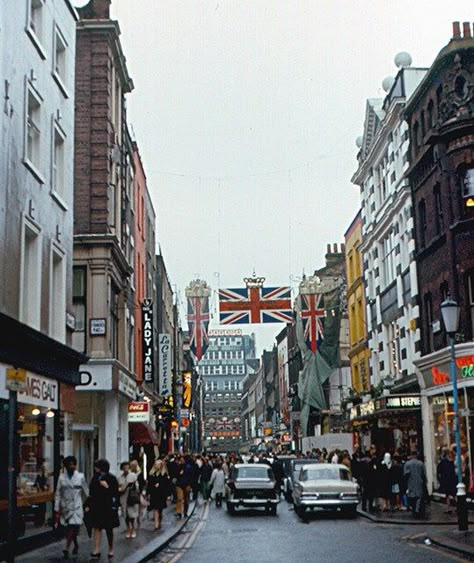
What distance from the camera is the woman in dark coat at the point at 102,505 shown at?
17875 mm

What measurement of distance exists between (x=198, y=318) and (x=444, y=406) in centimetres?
1063

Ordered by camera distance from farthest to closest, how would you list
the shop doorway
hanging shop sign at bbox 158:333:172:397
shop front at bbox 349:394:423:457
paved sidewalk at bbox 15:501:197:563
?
1. hanging shop sign at bbox 158:333:172:397
2. shop front at bbox 349:394:423:457
3. the shop doorway
4. paved sidewalk at bbox 15:501:197:563

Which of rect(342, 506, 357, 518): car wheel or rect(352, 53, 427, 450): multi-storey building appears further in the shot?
rect(352, 53, 427, 450): multi-storey building

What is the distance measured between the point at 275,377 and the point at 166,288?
5774 centimetres

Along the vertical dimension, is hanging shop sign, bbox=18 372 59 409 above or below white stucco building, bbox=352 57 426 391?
below

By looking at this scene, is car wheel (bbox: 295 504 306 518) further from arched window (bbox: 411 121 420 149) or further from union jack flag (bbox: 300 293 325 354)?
arched window (bbox: 411 121 420 149)

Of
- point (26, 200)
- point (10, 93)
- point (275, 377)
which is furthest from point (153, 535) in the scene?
point (275, 377)

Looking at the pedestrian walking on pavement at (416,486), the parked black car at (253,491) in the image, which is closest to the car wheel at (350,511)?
the pedestrian walking on pavement at (416,486)

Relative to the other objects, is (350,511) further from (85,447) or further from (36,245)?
(36,245)

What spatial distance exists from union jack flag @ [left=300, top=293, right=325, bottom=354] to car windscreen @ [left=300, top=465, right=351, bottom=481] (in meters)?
12.1

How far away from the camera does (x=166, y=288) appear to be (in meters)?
70.1

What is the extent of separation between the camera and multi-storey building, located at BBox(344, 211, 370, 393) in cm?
4822

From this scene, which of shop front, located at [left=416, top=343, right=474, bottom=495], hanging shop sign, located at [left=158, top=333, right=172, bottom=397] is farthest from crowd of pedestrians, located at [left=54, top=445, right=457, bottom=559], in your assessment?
hanging shop sign, located at [left=158, top=333, right=172, bottom=397]

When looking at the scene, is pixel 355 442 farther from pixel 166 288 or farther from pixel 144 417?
pixel 166 288
